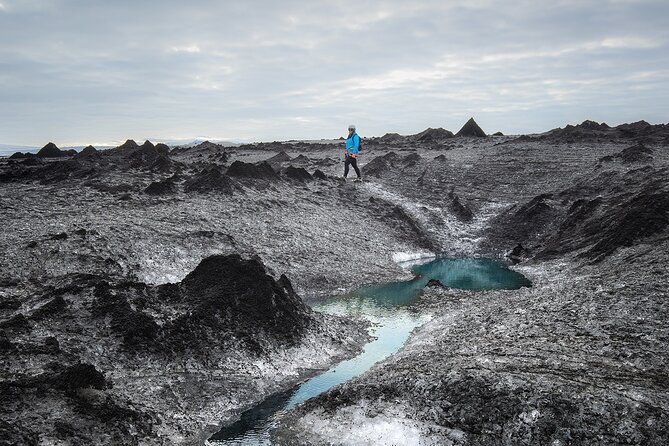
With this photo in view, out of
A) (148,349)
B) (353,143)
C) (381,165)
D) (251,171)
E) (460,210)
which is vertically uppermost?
(353,143)

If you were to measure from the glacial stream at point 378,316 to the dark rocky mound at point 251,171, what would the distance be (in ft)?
50.8

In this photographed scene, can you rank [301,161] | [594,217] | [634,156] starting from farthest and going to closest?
1. [301,161]
2. [634,156]
3. [594,217]

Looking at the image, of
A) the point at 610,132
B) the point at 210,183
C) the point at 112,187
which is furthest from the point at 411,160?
the point at 112,187

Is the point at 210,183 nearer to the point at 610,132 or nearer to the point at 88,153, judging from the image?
the point at 88,153

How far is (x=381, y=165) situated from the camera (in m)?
59.8

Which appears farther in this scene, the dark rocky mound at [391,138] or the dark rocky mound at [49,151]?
the dark rocky mound at [391,138]

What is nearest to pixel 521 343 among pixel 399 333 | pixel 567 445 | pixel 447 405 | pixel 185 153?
pixel 447 405

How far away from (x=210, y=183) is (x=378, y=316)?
60.8ft

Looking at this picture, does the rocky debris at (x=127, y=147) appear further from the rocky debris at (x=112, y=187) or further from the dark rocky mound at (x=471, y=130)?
the dark rocky mound at (x=471, y=130)

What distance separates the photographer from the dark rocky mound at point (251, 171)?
43.2m

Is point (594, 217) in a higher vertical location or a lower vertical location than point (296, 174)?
lower

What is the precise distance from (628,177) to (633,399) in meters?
37.1

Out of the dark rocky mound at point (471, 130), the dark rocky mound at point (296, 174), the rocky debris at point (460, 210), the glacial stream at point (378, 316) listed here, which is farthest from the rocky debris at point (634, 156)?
the dark rocky mound at point (471, 130)

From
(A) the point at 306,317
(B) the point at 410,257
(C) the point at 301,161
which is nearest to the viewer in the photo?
(A) the point at 306,317
